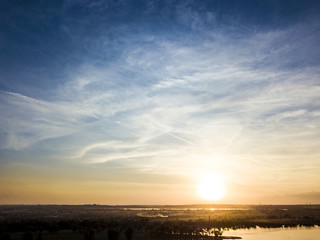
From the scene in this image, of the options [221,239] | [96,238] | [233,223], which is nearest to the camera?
[96,238]

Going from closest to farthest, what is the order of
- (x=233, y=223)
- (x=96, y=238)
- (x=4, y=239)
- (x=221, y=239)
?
(x=4, y=239) < (x=96, y=238) < (x=221, y=239) < (x=233, y=223)

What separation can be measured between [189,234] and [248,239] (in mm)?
11052

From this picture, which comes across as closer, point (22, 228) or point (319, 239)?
point (319, 239)

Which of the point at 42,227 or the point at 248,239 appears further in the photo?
the point at 42,227

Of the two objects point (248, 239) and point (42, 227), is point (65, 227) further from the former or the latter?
point (248, 239)

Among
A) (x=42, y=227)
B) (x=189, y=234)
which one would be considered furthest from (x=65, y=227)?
(x=189, y=234)

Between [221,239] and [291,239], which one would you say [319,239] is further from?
[221,239]

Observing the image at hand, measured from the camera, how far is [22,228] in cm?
5544

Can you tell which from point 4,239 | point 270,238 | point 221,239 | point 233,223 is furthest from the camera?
point 233,223

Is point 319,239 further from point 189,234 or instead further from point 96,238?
point 96,238

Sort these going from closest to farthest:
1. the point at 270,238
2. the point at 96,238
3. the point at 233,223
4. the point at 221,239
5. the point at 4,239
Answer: the point at 4,239 < the point at 96,238 < the point at 221,239 < the point at 270,238 < the point at 233,223

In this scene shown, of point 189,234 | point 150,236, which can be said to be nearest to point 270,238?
point 189,234

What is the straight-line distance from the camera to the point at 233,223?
7706cm

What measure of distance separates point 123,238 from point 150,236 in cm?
602
